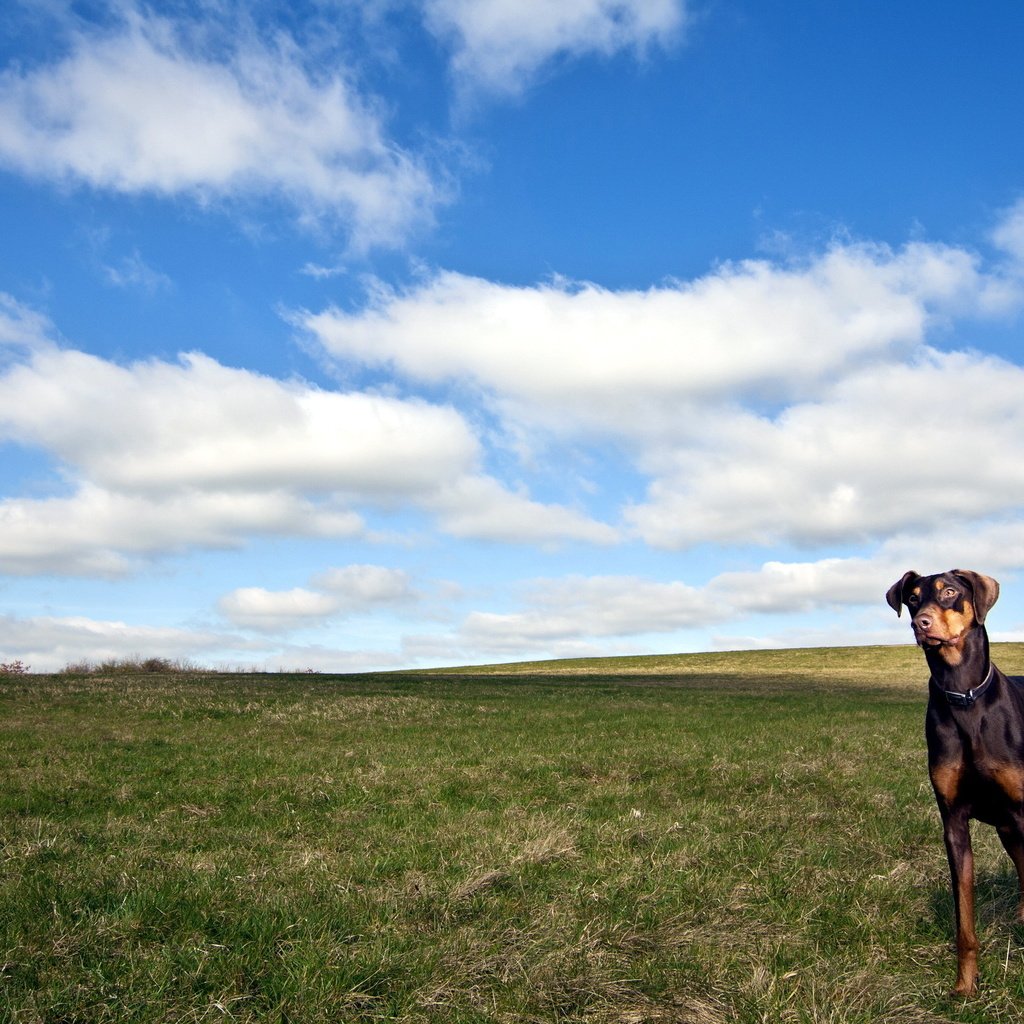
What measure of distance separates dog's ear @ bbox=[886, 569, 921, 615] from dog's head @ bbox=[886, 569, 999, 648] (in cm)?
7

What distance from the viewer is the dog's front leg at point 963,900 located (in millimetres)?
6273

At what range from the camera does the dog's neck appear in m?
6.46

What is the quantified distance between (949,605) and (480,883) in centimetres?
466

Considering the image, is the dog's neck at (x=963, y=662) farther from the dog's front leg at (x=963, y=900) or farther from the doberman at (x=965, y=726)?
the dog's front leg at (x=963, y=900)

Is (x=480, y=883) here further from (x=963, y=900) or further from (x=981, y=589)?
(x=981, y=589)

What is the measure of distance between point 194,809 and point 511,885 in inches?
247

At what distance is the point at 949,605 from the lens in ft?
20.7

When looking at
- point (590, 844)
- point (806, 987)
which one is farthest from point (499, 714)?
point (806, 987)

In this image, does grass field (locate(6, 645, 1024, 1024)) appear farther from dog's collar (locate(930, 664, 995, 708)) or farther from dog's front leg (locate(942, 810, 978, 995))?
dog's collar (locate(930, 664, 995, 708))

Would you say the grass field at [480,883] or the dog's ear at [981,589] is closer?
the grass field at [480,883]

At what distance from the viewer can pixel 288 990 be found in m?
5.82

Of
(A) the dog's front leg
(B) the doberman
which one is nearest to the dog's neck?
(B) the doberman

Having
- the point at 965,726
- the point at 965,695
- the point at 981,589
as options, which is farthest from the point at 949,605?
the point at 965,726

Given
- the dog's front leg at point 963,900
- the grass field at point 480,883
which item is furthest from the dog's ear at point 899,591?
the grass field at point 480,883
